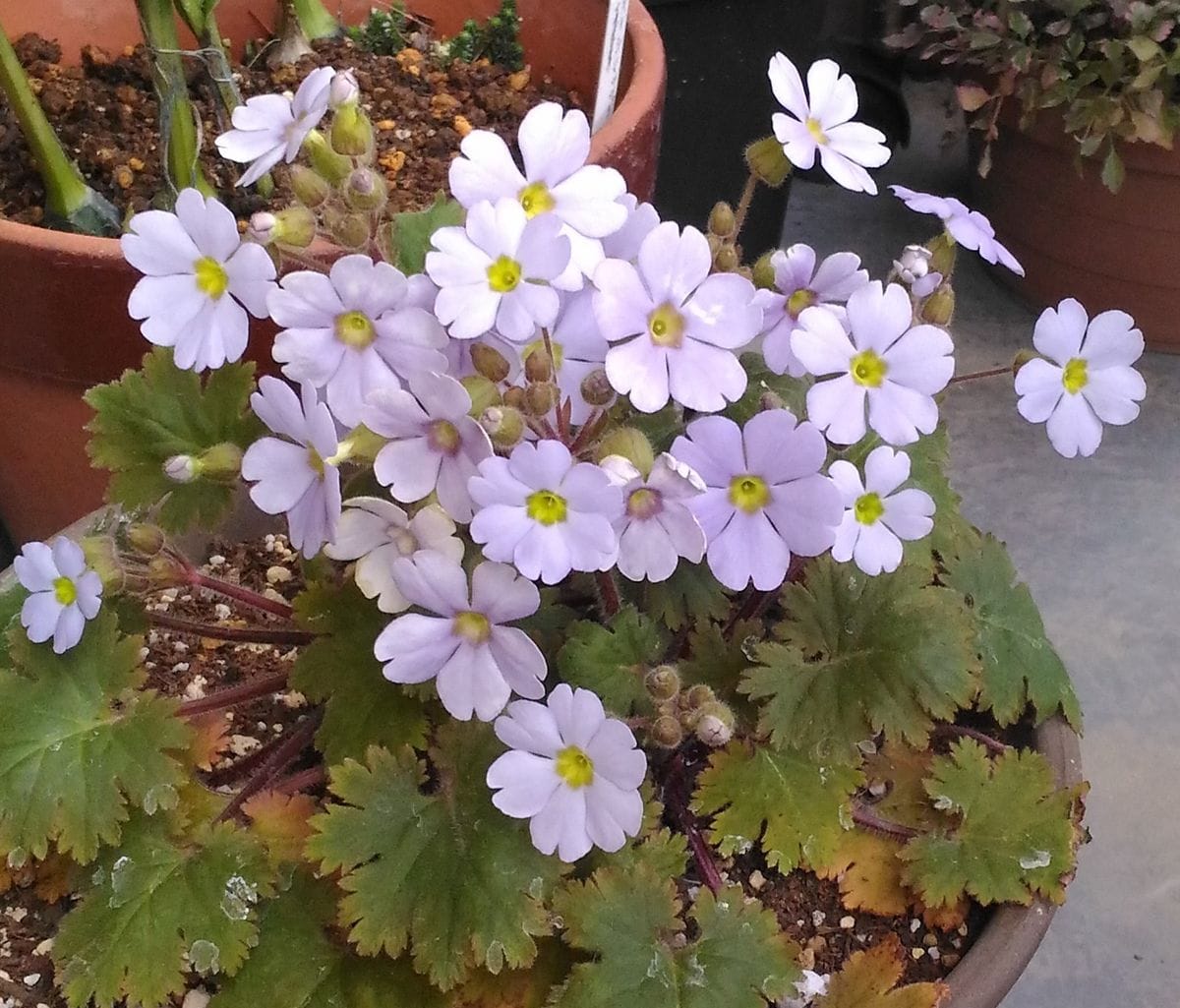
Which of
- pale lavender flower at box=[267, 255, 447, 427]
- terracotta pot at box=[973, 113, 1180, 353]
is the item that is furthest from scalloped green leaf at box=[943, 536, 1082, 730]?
terracotta pot at box=[973, 113, 1180, 353]

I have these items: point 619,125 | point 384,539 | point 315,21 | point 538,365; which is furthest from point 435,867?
point 315,21

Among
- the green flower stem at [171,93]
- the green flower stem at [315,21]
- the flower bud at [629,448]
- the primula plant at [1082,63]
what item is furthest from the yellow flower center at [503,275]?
the primula plant at [1082,63]

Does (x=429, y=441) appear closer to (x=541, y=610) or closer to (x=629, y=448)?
(x=629, y=448)

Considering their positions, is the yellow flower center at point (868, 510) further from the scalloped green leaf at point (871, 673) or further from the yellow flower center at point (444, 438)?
the yellow flower center at point (444, 438)

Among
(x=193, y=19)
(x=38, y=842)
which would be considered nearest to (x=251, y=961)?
(x=38, y=842)

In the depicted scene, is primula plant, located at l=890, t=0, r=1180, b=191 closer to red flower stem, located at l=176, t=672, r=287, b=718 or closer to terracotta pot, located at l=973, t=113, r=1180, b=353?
terracotta pot, located at l=973, t=113, r=1180, b=353

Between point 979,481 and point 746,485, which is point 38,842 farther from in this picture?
point 979,481
